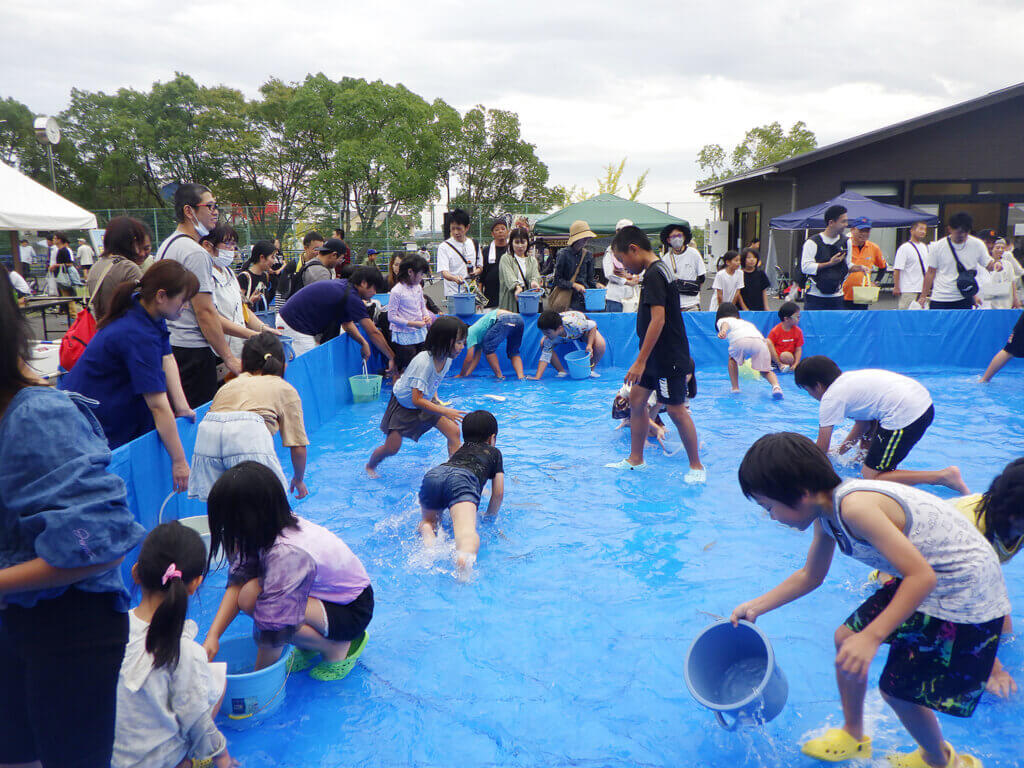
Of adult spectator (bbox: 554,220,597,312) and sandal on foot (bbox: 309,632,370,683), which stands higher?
adult spectator (bbox: 554,220,597,312)

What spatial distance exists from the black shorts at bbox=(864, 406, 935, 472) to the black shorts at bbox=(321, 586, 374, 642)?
331cm

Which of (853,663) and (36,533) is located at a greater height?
(36,533)

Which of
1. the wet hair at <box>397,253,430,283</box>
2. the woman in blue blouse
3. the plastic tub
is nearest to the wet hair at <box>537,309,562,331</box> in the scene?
the wet hair at <box>397,253,430,283</box>

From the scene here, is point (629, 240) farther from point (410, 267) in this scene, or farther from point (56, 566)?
point (56, 566)

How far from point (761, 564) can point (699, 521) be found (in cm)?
72

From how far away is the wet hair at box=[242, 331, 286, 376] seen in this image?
445 cm

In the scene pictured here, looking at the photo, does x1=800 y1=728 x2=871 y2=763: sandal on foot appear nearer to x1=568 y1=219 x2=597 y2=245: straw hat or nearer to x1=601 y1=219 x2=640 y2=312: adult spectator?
x1=568 y1=219 x2=597 y2=245: straw hat

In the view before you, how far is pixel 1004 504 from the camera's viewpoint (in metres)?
2.52

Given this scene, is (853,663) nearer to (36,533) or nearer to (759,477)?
(759,477)

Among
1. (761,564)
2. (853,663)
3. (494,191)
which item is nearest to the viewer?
(853,663)

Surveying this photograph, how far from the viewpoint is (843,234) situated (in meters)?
9.82

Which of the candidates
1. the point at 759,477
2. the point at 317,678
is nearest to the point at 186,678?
the point at 317,678

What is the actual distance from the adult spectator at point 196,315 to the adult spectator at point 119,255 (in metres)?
0.16

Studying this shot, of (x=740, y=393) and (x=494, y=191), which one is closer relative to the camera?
(x=740, y=393)
